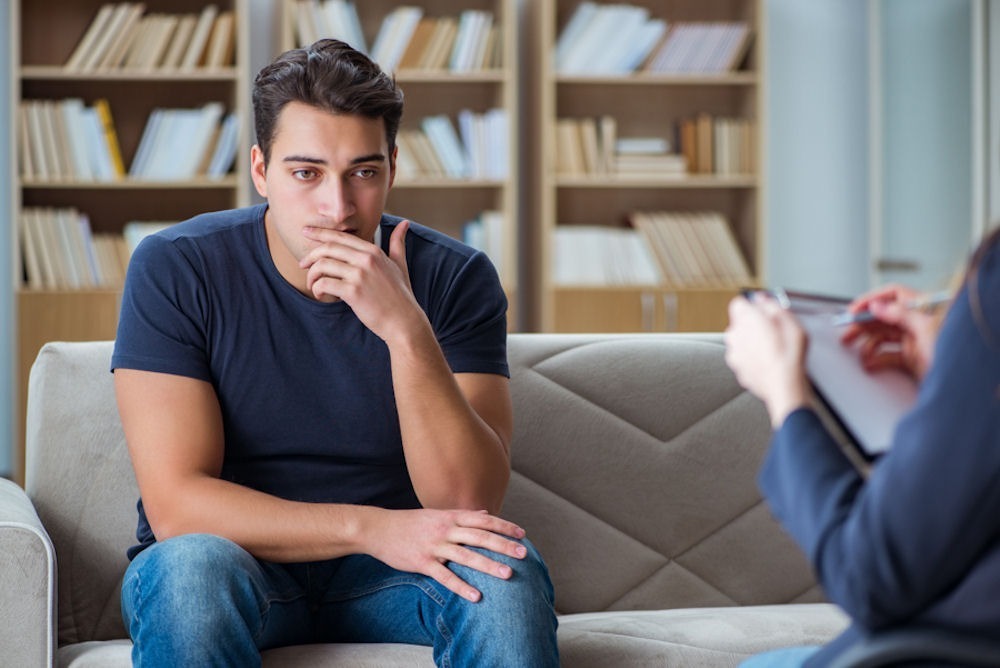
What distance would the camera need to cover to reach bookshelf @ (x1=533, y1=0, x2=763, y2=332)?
14.6 feet

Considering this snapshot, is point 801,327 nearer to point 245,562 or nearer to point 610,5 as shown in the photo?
point 245,562

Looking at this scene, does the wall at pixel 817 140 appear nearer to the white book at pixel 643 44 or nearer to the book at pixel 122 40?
the white book at pixel 643 44

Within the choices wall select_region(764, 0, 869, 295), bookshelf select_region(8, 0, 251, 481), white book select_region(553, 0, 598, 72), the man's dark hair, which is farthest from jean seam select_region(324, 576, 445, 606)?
wall select_region(764, 0, 869, 295)

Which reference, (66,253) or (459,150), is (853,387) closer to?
(459,150)

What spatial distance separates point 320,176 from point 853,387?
98 cm

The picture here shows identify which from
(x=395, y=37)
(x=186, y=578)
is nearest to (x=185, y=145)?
(x=395, y=37)

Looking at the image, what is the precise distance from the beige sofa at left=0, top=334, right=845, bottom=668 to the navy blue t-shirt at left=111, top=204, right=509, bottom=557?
161 mm

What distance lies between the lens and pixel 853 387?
997 mm

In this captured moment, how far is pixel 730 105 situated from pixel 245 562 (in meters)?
3.66

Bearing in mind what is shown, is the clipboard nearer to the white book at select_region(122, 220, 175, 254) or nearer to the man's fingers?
the man's fingers

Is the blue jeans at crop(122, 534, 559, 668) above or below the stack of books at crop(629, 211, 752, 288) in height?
below

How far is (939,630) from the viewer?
36.0 inches

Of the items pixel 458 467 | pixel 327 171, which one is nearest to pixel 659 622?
pixel 458 467

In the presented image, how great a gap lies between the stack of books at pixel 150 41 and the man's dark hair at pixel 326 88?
2.53m
